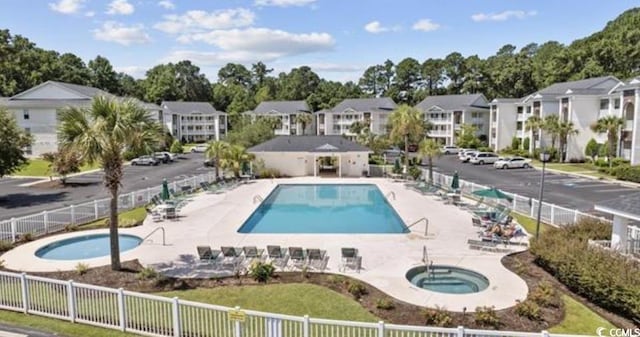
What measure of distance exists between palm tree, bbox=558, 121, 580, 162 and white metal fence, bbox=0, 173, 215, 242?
42.5 metres

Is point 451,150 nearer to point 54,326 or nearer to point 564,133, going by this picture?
point 564,133

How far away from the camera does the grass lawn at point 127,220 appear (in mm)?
20984

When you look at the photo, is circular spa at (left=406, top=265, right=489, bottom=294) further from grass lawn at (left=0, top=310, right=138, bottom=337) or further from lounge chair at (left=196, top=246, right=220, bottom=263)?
grass lawn at (left=0, top=310, right=138, bottom=337)

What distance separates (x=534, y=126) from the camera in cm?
5188

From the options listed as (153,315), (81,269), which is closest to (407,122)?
(81,269)

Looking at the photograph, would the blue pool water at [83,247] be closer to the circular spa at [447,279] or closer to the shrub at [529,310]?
the circular spa at [447,279]

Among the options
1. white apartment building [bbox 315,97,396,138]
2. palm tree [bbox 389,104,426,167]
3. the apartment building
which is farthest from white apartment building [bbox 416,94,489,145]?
the apartment building

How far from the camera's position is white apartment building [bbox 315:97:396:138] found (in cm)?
7694

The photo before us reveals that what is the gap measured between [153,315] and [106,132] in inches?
237

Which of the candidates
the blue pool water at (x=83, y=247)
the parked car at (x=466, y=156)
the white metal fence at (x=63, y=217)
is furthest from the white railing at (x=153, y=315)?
the parked car at (x=466, y=156)

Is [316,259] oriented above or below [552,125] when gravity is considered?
below

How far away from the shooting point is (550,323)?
10766mm

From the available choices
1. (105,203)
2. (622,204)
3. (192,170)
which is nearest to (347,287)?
(622,204)

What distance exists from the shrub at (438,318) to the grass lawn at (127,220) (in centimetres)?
1569
